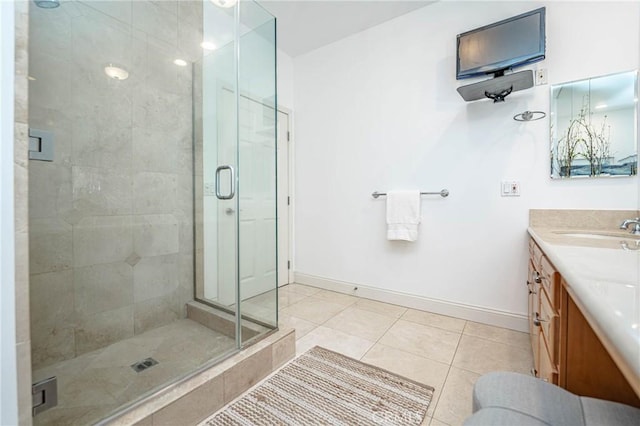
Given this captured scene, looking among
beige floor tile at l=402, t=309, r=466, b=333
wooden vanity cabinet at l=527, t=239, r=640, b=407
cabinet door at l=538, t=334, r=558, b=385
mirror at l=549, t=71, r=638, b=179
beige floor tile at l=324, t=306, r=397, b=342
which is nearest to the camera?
wooden vanity cabinet at l=527, t=239, r=640, b=407

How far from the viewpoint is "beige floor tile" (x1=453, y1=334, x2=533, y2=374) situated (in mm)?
1614

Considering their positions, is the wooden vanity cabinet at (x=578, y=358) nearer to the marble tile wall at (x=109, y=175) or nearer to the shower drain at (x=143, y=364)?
the shower drain at (x=143, y=364)

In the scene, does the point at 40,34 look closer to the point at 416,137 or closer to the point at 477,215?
the point at 416,137

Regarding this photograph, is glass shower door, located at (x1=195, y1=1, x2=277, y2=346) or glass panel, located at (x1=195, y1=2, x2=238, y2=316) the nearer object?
glass shower door, located at (x1=195, y1=1, x2=277, y2=346)

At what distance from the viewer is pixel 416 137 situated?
246cm

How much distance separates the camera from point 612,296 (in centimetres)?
48

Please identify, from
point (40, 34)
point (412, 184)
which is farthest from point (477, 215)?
point (40, 34)

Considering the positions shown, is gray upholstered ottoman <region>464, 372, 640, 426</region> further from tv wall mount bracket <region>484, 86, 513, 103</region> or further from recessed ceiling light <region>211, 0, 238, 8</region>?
recessed ceiling light <region>211, 0, 238, 8</region>

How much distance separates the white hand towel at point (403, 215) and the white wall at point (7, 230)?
229 cm

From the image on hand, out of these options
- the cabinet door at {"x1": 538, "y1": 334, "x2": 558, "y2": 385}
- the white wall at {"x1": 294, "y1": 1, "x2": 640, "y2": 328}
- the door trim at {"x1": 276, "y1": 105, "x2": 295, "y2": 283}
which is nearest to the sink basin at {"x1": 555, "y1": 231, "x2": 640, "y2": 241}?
the white wall at {"x1": 294, "y1": 1, "x2": 640, "y2": 328}

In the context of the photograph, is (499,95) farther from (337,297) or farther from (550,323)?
(337,297)

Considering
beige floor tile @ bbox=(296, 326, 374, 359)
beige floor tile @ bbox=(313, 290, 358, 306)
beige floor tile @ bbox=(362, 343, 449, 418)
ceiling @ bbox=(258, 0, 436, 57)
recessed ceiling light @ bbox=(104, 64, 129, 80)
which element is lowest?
beige floor tile @ bbox=(362, 343, 449, 418)

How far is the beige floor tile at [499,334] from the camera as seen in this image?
1897 millimetres

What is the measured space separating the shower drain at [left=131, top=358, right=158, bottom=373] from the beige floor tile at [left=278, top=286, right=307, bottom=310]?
3.74 ft
